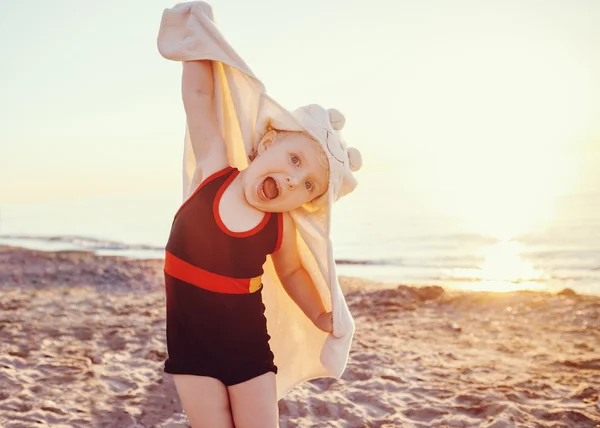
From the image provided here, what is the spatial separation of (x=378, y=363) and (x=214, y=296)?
2.95 meters

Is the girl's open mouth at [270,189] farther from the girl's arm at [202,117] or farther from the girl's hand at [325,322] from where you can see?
the girl's hand at [325,322]

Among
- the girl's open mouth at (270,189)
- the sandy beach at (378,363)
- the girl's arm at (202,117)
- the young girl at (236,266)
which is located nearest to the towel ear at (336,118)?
the young girl at (236,266)

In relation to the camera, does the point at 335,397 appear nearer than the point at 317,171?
No

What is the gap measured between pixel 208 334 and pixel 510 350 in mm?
3915

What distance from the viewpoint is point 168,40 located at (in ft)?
7.98

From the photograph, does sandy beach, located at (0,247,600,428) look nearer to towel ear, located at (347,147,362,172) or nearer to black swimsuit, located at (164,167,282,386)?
black swimsuit, located at (164,167,282,386)

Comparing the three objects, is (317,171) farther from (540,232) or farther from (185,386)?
(540,232)

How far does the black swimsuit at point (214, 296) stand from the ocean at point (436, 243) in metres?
8.71

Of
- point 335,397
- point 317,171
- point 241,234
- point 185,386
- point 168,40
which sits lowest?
point 335,397

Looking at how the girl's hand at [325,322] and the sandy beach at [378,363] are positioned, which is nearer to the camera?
the girl's hand at [325,322]

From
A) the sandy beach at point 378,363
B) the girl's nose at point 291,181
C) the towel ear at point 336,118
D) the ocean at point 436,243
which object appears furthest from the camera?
the ocean at point 436,243

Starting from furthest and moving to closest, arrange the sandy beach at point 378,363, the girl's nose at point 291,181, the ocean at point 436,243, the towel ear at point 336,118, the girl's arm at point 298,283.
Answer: the ocean at point 436,243, the sandy beach at point 378,363, the girl's arm at point 298,283, the towel ear at point 336,118, the girl's nose at point 291,181

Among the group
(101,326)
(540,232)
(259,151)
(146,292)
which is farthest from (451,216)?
(259,151)

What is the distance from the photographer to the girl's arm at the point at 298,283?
2.46 m
